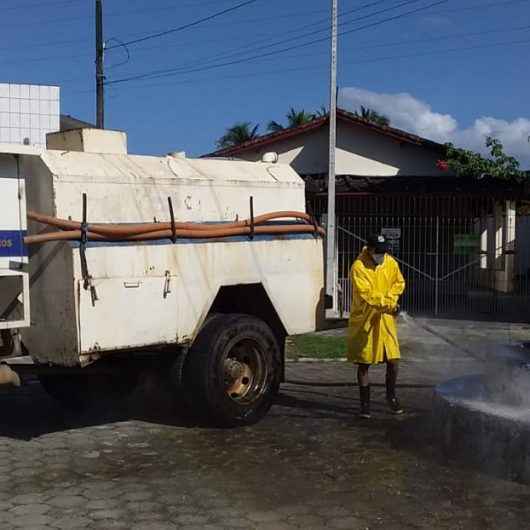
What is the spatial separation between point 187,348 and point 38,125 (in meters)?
4.54

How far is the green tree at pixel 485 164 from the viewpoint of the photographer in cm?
1869

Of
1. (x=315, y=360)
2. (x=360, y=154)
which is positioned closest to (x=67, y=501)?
(x=315, y=360)

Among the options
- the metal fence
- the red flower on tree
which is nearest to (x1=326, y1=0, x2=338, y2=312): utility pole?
the metal fence

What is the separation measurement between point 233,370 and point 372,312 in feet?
4.47

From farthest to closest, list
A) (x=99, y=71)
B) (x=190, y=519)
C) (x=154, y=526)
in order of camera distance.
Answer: (x=99, y=71) < (x=190, y=519) < (x=154, y=526)

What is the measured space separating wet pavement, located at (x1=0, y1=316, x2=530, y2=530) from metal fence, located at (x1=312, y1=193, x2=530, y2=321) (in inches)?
342

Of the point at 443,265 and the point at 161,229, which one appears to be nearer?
the point at 161,229

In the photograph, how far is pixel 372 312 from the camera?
750 cm

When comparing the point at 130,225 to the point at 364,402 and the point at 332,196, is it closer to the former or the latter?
the point at 364,402

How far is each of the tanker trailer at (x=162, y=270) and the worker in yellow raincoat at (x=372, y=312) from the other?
1.91 feet

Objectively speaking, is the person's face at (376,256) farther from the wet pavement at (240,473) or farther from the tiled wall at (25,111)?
the tiled wall at (25,111)

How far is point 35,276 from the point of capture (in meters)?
6.10

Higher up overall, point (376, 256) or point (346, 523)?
point (376, 256)

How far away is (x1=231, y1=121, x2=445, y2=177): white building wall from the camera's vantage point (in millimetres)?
20859
